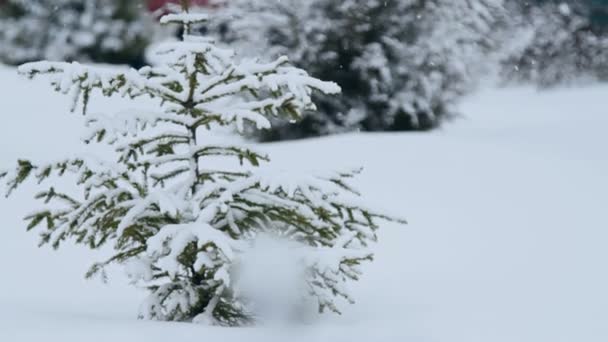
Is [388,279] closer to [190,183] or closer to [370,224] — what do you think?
[370,224]

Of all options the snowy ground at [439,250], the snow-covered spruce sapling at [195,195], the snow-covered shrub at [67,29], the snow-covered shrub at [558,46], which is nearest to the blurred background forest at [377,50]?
the snowy ground at [439,250]

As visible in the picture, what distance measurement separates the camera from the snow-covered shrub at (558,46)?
2025cm

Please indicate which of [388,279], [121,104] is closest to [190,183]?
[388,279]

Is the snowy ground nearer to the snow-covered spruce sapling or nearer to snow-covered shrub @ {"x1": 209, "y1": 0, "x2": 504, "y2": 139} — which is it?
the snow-covered spruce sapling

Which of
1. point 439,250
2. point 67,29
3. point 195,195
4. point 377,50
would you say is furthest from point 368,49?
point 67,29

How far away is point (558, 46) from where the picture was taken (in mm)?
20438

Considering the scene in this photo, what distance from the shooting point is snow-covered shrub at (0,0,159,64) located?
56.9ft

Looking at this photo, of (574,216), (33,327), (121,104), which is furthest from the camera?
(121,104)

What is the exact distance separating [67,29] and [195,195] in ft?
47.1

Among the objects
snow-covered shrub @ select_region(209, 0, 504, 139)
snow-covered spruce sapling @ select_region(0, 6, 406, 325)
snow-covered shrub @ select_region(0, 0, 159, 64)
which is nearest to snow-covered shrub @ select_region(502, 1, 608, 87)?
snow-covered shrub @ select_region(0, 0, 159, 64)

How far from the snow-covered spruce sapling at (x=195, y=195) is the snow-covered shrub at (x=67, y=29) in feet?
45.3

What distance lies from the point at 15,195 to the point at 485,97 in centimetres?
1322

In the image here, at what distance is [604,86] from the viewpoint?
18.7 m

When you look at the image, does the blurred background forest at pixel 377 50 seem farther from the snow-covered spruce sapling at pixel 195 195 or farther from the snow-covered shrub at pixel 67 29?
→ the snow-covered spruce sapling at pixel 195 195
